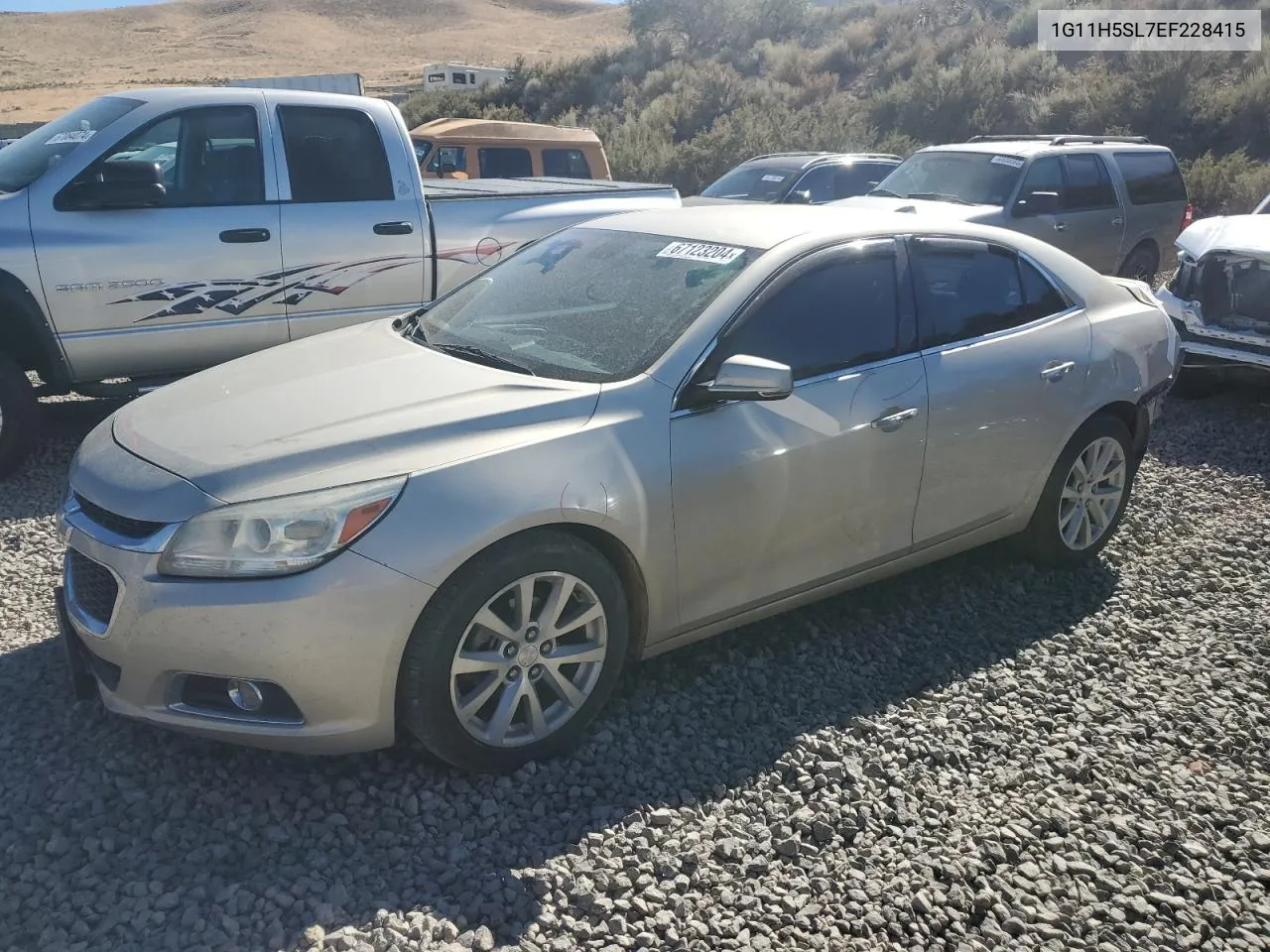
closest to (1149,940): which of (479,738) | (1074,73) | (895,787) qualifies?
(895,787)

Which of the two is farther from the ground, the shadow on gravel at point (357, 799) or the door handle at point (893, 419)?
the door handle at point (893, 419)

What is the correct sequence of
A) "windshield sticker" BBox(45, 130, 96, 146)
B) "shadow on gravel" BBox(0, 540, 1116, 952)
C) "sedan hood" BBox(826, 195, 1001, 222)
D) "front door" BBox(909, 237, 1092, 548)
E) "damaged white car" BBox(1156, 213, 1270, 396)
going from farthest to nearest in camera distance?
1. "sedan hood" BBox(826, 195, 1001, 222)
2. "damaged white car" BBox(1156, 213, 1270, 396)
3. "windshield sticker" BBox(45, 130, 96, 146)
4. "front door" BBox(909, 237, 1092, 548)
5. "shadow on gravel" BBox(0, 540, 1116, 952)

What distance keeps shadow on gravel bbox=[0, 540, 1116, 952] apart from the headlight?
741mm

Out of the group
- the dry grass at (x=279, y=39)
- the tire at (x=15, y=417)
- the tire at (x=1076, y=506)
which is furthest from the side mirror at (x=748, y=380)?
the dry grass at (x=279, y=39)

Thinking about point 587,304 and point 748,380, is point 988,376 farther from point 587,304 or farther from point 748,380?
point 587,304

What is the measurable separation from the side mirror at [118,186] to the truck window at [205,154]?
21 cm

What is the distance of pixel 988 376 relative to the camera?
4371 mm

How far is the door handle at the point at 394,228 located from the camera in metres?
6.79

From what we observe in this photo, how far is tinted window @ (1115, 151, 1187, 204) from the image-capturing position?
11.3 m

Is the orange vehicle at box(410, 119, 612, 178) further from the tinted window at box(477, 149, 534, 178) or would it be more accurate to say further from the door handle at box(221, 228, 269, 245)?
the door handle at box(221, 228, 269, 245)

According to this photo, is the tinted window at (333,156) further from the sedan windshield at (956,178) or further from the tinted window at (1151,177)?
the tinted window at (1151,177)

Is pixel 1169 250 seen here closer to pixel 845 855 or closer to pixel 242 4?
pixel 845 855

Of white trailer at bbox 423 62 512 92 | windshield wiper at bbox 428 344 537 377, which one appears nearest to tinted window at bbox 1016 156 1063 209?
windshield wiper at bbox 428 344 537 377

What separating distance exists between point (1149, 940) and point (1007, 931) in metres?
0.38
